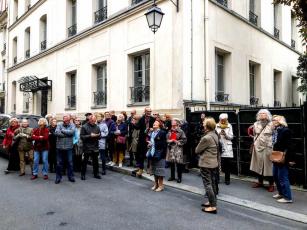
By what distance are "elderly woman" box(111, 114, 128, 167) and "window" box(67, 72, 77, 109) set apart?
6952 mm

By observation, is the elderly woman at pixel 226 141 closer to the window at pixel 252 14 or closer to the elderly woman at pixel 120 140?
the elderly woman at pixel 120 140

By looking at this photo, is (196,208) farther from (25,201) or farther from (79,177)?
(79,177)

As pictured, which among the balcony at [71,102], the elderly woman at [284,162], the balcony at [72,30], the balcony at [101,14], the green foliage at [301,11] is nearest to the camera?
the elderly woman at [284,162]

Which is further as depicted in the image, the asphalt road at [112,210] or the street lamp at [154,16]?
the street lamp at [154,16]

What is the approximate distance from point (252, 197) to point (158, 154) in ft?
7.22

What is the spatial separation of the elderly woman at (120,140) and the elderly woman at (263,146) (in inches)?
154

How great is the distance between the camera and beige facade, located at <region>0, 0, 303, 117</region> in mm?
10867

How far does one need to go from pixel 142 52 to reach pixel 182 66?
2.48m

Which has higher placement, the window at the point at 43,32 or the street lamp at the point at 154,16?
the window at the point at 43,32

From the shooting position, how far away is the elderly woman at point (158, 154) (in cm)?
733

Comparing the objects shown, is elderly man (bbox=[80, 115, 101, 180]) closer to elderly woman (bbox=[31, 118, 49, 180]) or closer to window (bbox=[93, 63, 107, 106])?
elderly woman (bbox=[31, 118, 49, 180])

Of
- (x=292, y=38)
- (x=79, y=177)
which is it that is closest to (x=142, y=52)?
(x=79, y=177)

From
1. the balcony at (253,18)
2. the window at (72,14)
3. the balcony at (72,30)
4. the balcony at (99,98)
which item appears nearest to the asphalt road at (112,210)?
the balcony at (99,98)

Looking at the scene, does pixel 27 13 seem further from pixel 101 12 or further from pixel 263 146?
pixel 263 146
